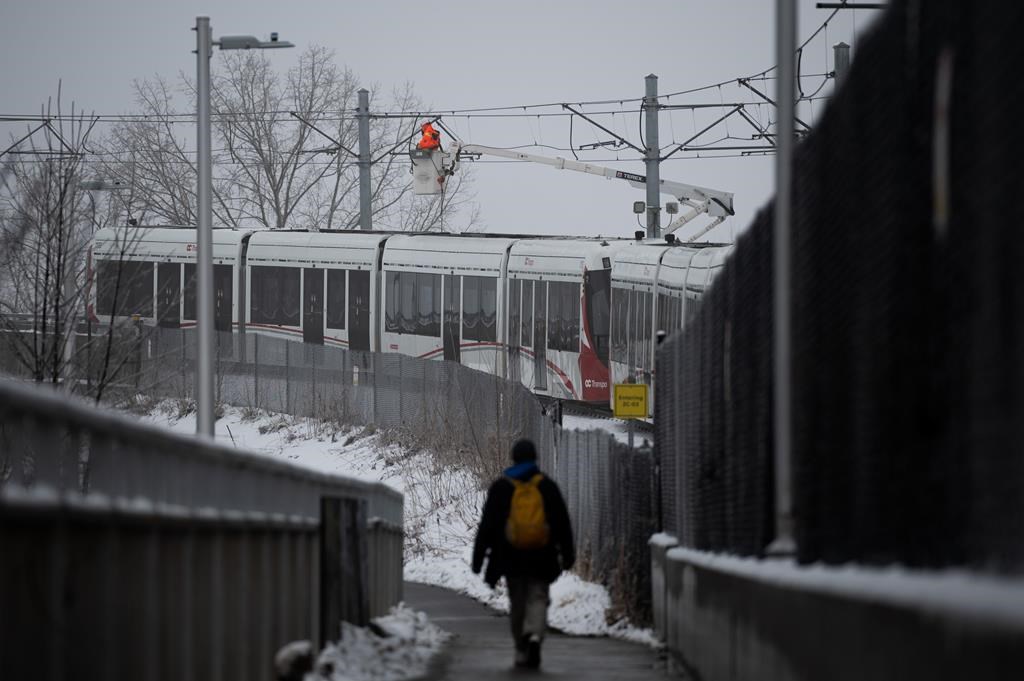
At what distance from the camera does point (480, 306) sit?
131ft

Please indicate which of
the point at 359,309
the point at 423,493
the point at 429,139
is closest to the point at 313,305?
the point at 359,309

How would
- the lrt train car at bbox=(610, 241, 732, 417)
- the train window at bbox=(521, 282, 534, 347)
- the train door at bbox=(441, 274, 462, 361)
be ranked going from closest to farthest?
the lrt train car at bbox=(610, 241, 732, 417), the train window at bbox=(521, 282, 534, 347), the train door at bbox=(441, 274, 462, 361)

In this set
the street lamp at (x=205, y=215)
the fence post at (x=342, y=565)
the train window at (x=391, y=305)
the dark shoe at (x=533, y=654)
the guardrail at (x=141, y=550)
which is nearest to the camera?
the guardrail at (x=141, y=550)

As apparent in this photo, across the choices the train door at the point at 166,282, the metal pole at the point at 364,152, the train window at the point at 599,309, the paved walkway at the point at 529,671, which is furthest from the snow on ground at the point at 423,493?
the metal pole at the point at 364,152

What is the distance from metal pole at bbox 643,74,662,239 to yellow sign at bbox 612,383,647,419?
14.1m

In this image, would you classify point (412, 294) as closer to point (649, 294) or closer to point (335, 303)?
point (335, 303)

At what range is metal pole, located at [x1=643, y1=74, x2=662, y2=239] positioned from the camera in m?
37.2

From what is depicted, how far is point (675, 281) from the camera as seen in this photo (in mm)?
34031

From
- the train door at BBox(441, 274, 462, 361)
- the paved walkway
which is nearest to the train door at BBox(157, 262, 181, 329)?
the train door at BBox(441, 274, 462, 361)

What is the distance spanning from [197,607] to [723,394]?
12.9 ft

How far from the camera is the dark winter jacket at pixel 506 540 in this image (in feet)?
41.9

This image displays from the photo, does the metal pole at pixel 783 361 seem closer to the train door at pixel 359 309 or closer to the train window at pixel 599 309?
the train window at pixel 599 309

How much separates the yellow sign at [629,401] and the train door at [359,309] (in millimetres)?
18544

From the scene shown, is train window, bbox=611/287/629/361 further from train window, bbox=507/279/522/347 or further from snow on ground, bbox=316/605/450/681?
snow on ground, bbox=316/605/450/681
